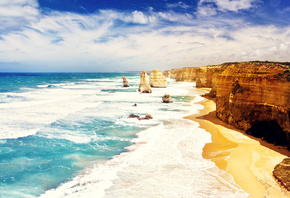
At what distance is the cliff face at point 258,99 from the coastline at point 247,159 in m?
0.84

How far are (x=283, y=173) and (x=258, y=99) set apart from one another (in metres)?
6.39

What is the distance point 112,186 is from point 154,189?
1698mm

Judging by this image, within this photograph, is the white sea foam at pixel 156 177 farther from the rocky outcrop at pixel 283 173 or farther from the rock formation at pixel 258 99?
the rock formation at pixel 258 99

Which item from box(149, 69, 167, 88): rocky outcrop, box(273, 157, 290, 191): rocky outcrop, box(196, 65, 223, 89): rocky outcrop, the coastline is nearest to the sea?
the coastline

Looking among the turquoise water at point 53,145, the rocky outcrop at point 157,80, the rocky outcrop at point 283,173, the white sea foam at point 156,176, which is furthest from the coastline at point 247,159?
the rocky outcrop at point 157,80

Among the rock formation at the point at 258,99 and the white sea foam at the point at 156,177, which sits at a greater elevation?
the rock formation at the point at 258,99

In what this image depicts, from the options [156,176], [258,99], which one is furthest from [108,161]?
[258,99]

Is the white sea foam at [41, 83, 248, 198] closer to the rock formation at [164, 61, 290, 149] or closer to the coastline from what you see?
the coastline

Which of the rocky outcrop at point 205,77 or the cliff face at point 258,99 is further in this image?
the rocky outcrop at point 205,77

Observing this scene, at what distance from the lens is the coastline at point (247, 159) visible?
292 inches

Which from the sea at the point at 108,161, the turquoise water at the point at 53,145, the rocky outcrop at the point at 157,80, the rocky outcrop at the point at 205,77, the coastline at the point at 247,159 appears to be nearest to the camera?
the coastline at the point at 247,159

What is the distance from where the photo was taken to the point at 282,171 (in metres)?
8.24

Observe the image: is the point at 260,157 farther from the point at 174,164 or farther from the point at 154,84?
the point at 154,84

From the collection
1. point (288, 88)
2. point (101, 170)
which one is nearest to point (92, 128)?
point (101, 170)
